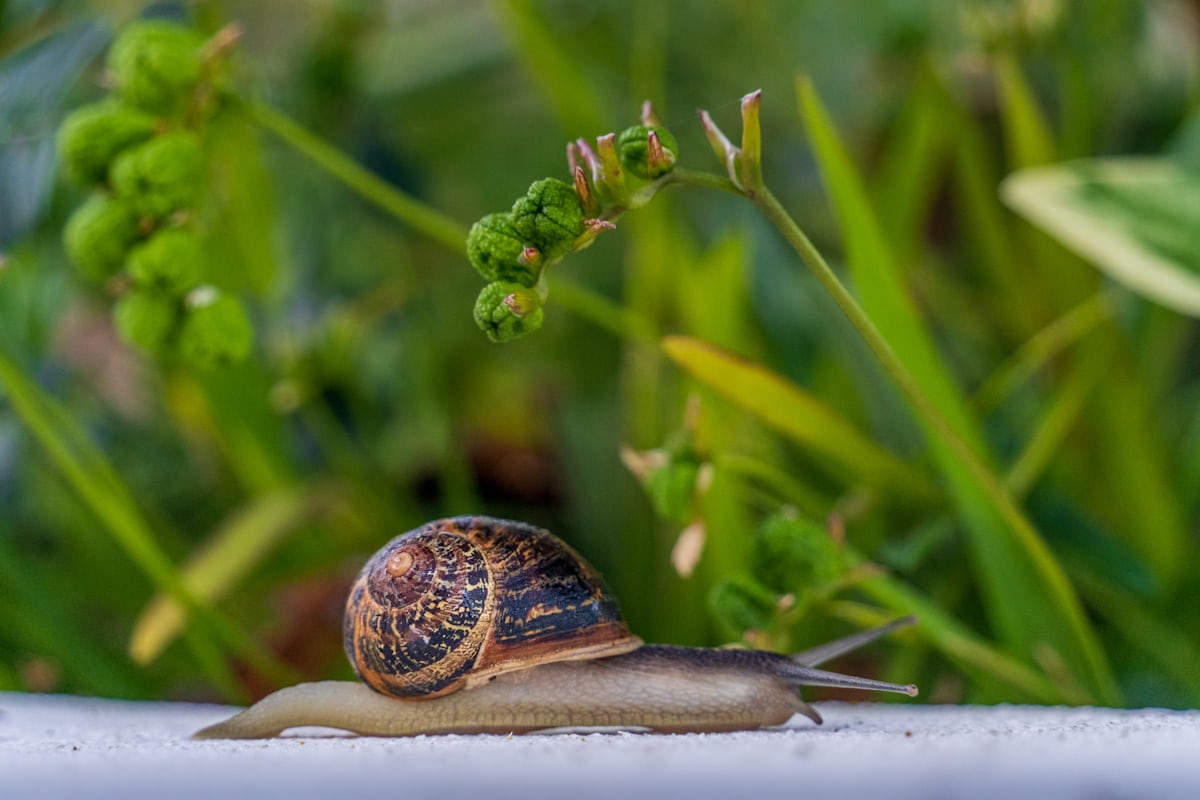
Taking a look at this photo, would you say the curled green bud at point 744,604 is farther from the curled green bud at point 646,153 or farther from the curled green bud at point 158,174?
the curled green bud at point 158,174

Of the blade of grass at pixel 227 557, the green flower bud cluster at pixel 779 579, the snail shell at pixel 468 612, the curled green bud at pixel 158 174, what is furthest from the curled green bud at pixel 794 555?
the blade of grass at pixel 227 557

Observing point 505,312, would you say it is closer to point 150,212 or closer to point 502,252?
point 502,252

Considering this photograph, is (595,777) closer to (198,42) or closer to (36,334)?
(198,42)

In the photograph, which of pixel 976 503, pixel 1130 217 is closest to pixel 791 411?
pixel 976 503

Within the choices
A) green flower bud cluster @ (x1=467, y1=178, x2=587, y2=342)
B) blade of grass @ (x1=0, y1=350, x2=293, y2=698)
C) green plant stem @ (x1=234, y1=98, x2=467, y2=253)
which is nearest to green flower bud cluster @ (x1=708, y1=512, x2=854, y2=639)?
green flower bud cluster @ (x1=467, y1=178, x2=587, y2=342)

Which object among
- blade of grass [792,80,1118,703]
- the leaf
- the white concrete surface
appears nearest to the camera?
the white concrete surface

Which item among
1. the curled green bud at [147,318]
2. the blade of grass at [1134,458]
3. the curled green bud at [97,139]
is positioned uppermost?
the curled green bud at [97,139]

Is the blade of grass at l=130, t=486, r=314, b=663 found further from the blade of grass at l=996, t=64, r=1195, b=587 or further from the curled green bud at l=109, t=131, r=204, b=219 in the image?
the blade of grass at l=996, t=64, r=1195, b=587
